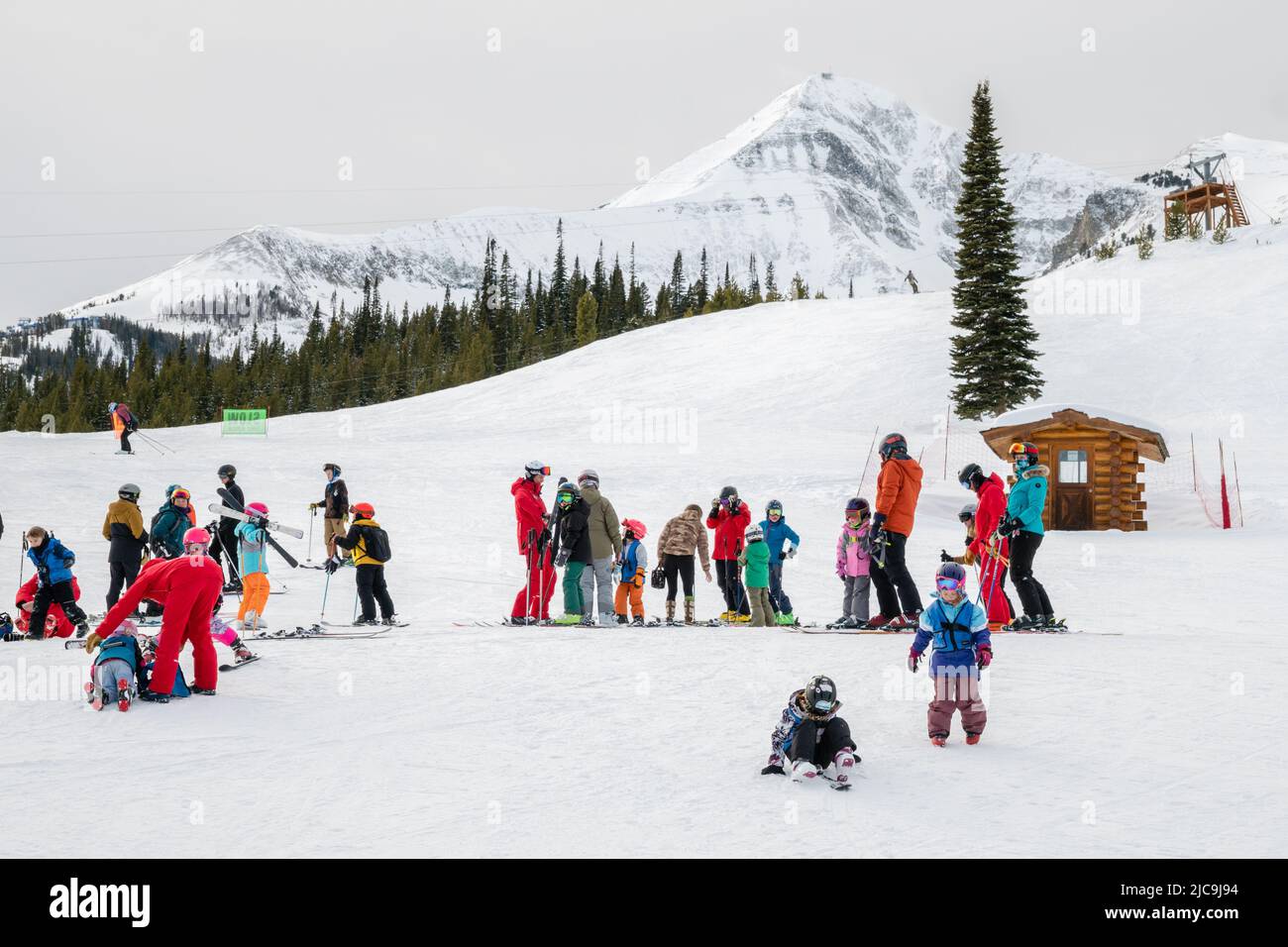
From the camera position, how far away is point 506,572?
1584 centimetres

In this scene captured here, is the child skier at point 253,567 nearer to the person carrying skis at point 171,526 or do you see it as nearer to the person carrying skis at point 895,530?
the person carrying skis at point 171,526

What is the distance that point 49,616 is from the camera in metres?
10.4

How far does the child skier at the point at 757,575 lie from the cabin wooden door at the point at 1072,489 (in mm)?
12721

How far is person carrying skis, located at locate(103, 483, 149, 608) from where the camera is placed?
1106 cm

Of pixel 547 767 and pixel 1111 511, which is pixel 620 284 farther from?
pixel 547 767

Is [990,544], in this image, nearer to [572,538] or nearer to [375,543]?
[572,538]

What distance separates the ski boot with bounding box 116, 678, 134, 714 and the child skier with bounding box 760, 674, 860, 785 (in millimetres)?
4330

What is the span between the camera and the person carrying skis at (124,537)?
11.1 m

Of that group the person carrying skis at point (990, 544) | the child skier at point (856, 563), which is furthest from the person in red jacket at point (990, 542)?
the child skier at point (856, 563)

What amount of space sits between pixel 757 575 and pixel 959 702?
503 centimetres

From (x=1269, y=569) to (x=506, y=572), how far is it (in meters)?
11.5

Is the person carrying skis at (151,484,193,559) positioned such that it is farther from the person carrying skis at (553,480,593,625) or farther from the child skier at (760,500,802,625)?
the child skier at (760,500,802,625)

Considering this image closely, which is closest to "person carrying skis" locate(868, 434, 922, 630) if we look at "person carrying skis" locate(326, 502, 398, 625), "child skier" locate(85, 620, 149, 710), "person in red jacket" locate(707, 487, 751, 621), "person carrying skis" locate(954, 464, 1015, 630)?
"person carrying skis" locate(954, 464, 1015, 630)
